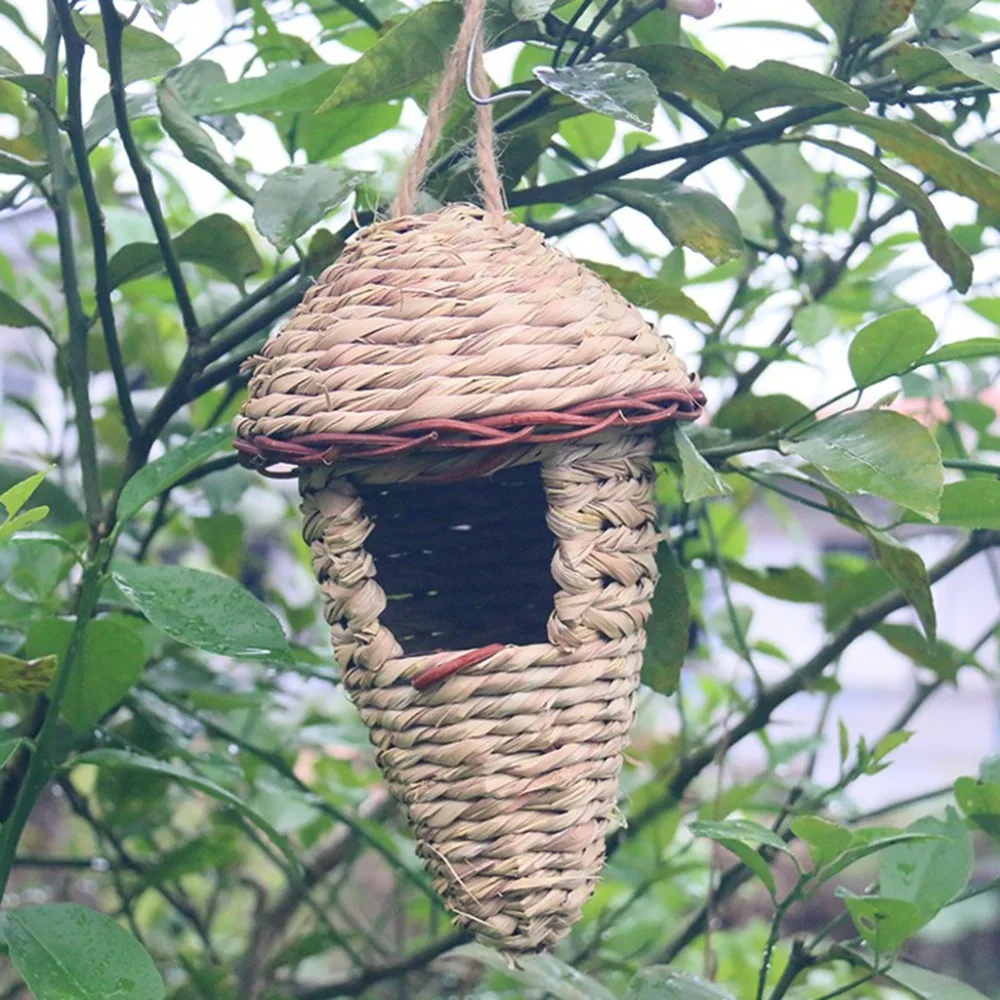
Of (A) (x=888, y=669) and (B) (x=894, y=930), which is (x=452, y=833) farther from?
(A) (x=888, y=669)

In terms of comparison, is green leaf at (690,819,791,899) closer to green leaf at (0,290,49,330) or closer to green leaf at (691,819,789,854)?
green leaf at (691,819,789,854)

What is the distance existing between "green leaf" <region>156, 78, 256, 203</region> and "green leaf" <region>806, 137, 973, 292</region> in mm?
277

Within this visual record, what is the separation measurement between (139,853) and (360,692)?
35.0 inches

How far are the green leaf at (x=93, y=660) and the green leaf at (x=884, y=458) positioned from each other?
31 centimetres

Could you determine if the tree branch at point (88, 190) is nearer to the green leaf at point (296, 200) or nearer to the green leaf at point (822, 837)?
the green leaf at point (296, 200)

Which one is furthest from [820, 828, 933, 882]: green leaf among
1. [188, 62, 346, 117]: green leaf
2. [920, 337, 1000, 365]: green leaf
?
[188, 62, 346, 117]: green leaf

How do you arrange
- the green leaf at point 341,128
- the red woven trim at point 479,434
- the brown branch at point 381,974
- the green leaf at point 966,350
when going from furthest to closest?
1. the brown branch at point 381,974
2. the green leaf at point 341,128
3. the green leaf at point 966,350
4. the red woven trim at point 479,434

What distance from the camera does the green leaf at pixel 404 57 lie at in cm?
52

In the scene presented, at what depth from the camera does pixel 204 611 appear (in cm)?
51

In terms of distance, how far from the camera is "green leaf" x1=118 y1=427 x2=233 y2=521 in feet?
1.79

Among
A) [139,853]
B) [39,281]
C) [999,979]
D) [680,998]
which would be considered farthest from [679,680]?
[999,979]

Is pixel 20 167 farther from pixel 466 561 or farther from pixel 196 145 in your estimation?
pixel 466 561

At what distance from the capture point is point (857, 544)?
326 centimetres

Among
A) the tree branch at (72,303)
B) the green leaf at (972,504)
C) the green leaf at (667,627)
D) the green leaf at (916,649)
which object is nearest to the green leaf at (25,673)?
the tree branch at (72,303)
